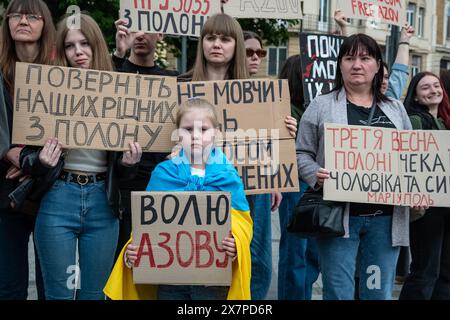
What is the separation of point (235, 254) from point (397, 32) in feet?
12.9

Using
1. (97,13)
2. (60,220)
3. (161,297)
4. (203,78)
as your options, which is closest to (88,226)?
(60,220)

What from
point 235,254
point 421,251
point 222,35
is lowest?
point 421,251

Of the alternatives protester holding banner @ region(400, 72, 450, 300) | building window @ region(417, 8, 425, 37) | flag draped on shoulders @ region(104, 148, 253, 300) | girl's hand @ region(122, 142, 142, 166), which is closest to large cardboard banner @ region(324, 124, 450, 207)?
flag draped on shoulders @ region(104, 148, 253, 300)

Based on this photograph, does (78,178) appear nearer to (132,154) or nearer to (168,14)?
(132,154)

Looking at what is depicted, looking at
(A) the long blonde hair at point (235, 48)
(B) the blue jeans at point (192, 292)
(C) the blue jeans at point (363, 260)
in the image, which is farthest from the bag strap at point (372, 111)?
(B) the blue jeans at point (192, 292)

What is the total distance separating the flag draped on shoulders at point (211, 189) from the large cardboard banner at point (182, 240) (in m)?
0.08

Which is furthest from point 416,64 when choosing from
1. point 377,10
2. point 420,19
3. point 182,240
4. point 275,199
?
point 182,240

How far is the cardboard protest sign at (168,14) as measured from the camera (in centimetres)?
442

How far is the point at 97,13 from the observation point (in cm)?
1467

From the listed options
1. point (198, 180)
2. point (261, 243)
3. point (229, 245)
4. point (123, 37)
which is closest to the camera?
point (229, 245)

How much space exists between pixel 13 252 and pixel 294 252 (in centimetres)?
209

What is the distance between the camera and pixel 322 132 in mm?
3723

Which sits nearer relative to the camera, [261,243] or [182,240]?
[182,240]
